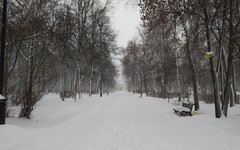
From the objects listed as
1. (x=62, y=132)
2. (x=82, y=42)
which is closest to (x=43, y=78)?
(x=62, y=132)

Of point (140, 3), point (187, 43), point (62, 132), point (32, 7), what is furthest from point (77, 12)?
point (62, 132)

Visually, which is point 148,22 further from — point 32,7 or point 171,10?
point 32,7

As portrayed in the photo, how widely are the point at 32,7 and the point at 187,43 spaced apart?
32.3 ft

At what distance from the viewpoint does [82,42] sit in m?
15.9

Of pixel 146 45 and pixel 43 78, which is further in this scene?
pixel 146 45

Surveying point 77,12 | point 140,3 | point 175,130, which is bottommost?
point 175,130

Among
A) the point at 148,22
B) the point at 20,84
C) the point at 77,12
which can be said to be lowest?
the point at 20,84

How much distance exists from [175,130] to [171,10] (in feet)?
22.6

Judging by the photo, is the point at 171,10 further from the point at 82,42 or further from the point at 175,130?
the point at 82,42

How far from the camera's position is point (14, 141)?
3.46 metres

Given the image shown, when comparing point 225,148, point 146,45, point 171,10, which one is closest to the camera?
point 225,148

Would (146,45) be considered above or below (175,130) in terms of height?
above

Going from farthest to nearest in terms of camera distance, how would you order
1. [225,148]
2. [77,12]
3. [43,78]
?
1. [77,12]
2. [43,78]
3. [225,148]

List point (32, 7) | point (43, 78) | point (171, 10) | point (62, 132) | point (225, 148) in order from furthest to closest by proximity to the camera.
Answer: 1. point (171, 10)
2. point (32, 7)
3. point (43, 78)
4. point (62, 132)
5. point (225, 148)
